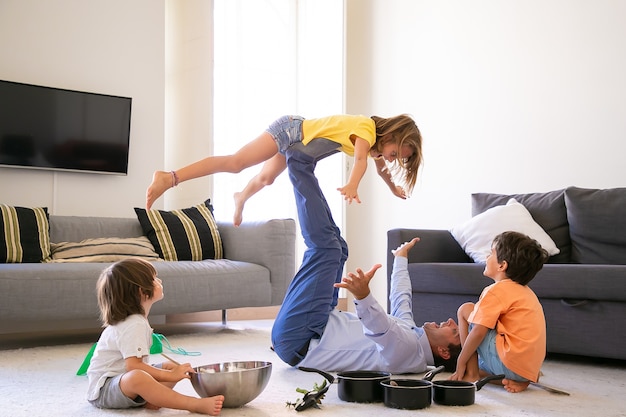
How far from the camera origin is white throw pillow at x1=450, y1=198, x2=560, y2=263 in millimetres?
3598

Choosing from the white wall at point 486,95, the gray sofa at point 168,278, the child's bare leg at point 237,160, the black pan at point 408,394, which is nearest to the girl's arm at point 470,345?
the black pan at point 408,394

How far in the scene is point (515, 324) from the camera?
7.81 feet

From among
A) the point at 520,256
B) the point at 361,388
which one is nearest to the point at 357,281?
the point at 361,388

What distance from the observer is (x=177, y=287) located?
371 centimetres

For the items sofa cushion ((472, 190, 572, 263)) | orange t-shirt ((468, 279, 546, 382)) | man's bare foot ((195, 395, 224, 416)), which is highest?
sofa cushion ((472, 190, 572, 263))

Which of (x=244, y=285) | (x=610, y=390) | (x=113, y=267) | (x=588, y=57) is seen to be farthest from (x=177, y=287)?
(x=588, y=57)

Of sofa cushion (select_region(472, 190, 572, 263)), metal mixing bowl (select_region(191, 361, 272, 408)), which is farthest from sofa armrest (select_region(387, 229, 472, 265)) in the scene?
metal mixing bowl (select_region(191, 361, 272, 408))

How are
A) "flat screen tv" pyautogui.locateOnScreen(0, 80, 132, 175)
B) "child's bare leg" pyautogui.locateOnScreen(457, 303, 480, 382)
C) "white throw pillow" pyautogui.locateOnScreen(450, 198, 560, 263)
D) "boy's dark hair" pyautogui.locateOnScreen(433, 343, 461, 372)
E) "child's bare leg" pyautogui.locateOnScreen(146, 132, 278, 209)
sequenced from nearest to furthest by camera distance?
"child's bare leg" pyautogui.locateOnScreen(457, 303, 480, 382), "boy's dark hair" pyautogui.locateOnScreen(433, 343, 461, 372), "child's bare leg" pyautogui.locateOnScreen(146, 132, 278, 209), "white throw pillow" pyautogui.locateOnScreen(450, 198, 560, 263), "flat screen tv" pyautogui.locateOnScreen(0, 80, 132, 175)

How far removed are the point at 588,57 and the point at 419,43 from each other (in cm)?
150

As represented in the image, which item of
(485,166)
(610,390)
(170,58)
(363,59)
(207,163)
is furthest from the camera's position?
(363,59)

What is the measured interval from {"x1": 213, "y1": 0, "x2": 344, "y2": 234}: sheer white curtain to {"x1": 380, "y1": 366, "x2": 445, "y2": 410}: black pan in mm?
3466

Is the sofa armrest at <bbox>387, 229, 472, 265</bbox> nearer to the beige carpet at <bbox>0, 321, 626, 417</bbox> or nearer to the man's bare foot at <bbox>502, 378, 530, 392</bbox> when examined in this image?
the beige carpet at <bbox>0, 321, 626, 417</bbox>

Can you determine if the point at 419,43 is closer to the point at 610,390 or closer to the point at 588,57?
the point at 588,57

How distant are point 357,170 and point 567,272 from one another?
114cm
